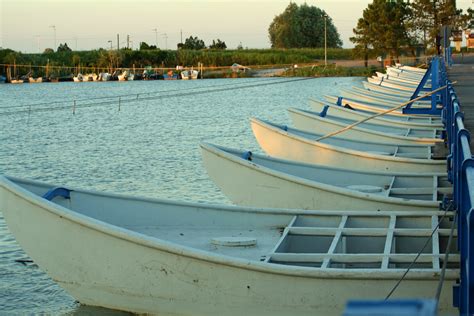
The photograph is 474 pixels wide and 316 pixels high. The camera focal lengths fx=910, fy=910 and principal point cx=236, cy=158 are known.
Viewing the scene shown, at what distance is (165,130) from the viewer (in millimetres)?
36594

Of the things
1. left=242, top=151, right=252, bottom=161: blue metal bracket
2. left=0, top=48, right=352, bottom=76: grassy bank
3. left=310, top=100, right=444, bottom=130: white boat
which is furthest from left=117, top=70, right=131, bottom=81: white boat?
left=242, top=151, right=252, bottom=161: blue metal bracket

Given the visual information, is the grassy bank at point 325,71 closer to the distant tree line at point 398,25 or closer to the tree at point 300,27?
the distant tree line at point 398,25

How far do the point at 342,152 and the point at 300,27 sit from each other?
115 metres

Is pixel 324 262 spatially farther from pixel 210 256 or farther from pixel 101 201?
pixel 101 201

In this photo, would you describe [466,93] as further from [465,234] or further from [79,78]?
[79,78]

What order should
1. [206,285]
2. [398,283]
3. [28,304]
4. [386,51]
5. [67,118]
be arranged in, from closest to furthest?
[398,283] < [206,285] < [28,304] < [67,118] < [386,51]

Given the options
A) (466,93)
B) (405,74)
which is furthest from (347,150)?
(405,74)

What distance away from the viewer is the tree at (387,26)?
80.7m

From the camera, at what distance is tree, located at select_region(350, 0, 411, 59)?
8069cm

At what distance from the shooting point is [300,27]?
416ft

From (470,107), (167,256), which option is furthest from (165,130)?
(167,256)

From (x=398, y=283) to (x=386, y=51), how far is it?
7794cm

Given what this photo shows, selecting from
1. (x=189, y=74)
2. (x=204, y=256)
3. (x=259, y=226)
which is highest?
(x=204, y=256)

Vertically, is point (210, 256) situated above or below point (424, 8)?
below
